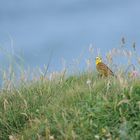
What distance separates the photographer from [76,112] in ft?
21.5

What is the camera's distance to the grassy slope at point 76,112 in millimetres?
6363

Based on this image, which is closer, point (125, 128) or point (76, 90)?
point (125, 128)

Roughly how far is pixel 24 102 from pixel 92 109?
119 cm

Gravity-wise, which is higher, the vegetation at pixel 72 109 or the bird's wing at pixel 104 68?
the bird's wing at pixel 104 68

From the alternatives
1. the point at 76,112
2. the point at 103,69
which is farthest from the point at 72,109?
the point at 103,69

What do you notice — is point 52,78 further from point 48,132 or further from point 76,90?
point 48,132

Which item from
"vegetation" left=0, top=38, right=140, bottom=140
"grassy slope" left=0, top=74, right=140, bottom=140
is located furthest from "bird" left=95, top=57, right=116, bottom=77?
"grassy slope" left=0, top=74, right=140, bottom=140

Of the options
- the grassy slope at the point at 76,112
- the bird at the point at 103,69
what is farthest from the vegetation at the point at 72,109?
the bird at the point at 103,69

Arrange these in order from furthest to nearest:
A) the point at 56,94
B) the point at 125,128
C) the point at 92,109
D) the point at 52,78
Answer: the point at 52,78 < the point at 56,94 < the point at 92,109 < the point at 125,128

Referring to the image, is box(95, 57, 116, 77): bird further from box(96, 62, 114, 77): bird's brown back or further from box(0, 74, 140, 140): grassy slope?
box(0, 74, 140, 140): grassy slope

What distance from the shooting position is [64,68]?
28.0ft

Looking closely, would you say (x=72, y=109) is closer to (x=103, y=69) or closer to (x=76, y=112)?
(x=76, y=112)

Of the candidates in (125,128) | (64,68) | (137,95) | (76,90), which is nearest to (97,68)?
(64,68)

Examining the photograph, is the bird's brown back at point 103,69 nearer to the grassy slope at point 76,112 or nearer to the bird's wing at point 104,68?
the bird's wing at point 104,68
